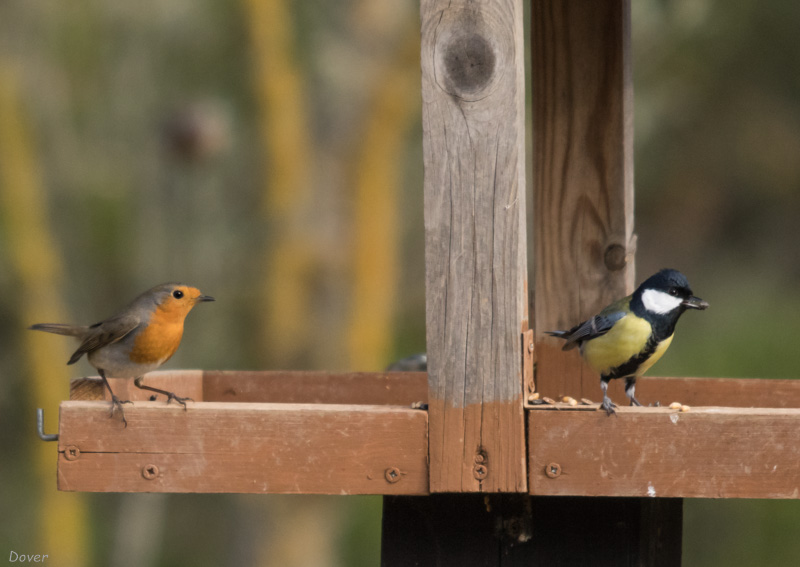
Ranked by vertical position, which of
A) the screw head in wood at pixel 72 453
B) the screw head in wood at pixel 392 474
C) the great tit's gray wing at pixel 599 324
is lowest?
the screw head in wood at pixel 392 474

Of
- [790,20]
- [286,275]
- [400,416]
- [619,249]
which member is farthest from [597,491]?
[790,20]

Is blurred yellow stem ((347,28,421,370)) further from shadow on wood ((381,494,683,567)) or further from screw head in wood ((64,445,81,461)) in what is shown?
screw head in wood ((64,445,81,461))

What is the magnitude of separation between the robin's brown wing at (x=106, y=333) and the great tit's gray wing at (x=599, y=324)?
62.8 inches

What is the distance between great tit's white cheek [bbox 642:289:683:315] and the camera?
370cm

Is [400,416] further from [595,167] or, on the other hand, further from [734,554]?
[734,554]

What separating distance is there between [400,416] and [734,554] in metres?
6.75

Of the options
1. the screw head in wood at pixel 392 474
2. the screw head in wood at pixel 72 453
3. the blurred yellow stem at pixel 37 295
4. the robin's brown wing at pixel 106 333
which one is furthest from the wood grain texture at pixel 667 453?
the blurred yellow stem at pixel 37 295

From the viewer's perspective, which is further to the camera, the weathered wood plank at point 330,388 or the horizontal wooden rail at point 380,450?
the weathered wood plank at point 330,388

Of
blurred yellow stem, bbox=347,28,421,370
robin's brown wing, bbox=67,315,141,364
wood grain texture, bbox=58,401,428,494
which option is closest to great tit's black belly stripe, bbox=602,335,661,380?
wood grain texture, bbox=58,401,428,494

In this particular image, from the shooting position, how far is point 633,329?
3615mm

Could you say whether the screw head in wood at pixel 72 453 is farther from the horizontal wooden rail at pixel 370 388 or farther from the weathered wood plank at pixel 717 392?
the weathered wood plank at pixel 717 392

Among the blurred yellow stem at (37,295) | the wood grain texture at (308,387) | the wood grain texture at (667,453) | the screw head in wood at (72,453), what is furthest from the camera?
the blurred yellow stem at (37,295)

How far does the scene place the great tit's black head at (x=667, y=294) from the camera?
12.1ft

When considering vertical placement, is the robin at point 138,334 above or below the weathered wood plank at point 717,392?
above
